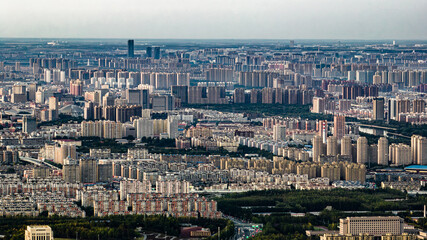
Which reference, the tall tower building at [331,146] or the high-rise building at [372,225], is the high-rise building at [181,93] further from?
the high-rise building at [372,225]

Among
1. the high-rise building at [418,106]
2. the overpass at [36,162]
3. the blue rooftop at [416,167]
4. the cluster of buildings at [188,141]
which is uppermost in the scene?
the high-rise building at [418,106]

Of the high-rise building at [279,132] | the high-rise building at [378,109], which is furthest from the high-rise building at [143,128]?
the high-rise building at [378,109]

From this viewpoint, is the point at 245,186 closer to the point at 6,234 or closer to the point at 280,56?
the point at 6,234

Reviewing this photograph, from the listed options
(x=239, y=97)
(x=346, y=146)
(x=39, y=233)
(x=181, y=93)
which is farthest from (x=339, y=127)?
(x=39, y=233)

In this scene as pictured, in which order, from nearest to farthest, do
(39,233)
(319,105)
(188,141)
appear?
(39,233)
(188,141)
(319,105)

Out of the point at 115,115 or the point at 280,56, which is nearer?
the point at 115,115

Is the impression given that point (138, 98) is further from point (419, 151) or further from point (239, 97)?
point (419, 151)

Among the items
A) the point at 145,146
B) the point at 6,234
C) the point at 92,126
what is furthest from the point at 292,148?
the point at 6,234
